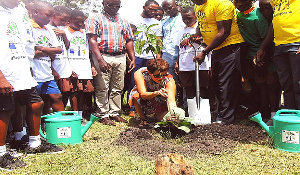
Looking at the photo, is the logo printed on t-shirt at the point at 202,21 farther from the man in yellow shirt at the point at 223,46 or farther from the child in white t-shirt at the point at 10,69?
the child in white t-shirt at the point at 10,69

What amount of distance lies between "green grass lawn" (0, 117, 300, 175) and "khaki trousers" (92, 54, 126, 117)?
5.40 ft

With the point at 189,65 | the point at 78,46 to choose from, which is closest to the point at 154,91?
the point at 189,65

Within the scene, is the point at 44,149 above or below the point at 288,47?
below

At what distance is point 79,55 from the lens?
16.2 feet

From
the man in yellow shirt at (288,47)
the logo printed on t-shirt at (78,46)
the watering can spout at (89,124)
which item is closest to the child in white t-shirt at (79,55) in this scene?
the logo printed on t-shirt at (78,46)

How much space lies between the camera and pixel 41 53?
4.03 m

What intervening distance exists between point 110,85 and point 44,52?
A: 1514 mm

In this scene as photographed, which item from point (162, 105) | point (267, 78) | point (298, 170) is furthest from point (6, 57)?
point (267, 78)

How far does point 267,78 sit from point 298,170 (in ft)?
6.87

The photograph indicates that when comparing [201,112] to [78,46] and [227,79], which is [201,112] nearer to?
[227,79]

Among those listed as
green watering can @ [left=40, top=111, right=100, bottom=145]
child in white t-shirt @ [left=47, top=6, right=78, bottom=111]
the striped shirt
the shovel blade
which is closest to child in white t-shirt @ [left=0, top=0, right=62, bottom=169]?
green watering can @ [left=40, top=111, right=100, bottom=145]

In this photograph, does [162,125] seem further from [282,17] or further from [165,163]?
[282,17]

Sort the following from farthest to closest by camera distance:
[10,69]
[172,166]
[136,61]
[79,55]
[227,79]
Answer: [136,61] < [79,55] < [227,79] < [10,69] < [172,166]

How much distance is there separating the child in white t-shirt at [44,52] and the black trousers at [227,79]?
7.24ft
